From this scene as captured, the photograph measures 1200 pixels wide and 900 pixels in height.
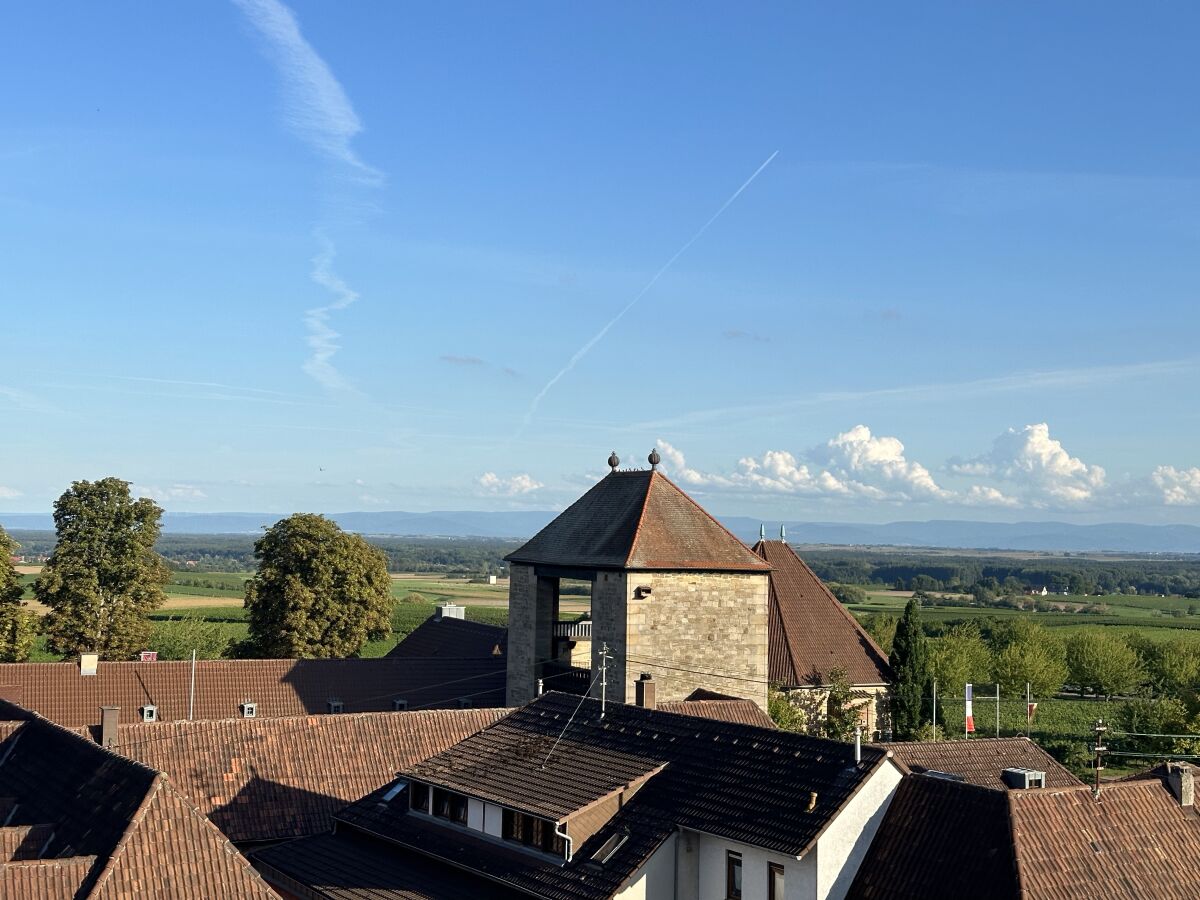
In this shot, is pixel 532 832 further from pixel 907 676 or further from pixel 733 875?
pixel 907 676

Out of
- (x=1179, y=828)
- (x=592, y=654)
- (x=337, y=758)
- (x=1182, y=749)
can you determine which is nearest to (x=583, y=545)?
(x=592, y=654)

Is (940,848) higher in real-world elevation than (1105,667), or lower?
Answer: higher

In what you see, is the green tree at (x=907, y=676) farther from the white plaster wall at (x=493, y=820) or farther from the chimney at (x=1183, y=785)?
the white plaster wall at (x=493, y=820)

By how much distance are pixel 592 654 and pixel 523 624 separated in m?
3.81

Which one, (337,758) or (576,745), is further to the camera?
(337,758)

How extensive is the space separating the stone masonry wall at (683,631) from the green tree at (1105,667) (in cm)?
4664

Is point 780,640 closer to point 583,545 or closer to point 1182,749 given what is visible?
point 583,545

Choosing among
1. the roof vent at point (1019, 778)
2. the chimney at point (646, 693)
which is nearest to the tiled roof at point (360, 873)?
the chimney at point (646, 693)

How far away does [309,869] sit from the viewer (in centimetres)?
2606

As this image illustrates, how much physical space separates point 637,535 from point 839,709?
39.2 ft

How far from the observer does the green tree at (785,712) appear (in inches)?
1666

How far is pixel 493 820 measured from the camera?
2506 centimetres

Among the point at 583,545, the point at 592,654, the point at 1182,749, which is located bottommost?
the point at 1182,749

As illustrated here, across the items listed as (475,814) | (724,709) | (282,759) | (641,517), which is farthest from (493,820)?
(641,517)
